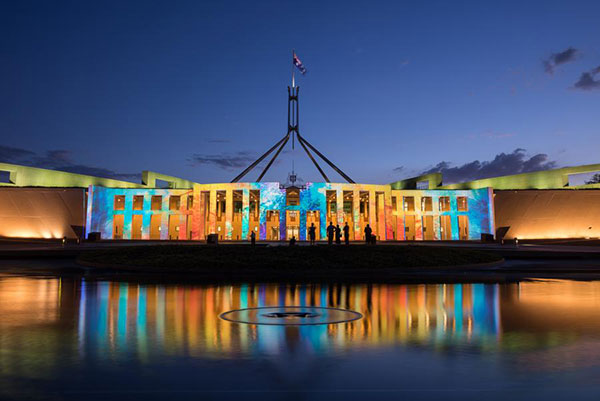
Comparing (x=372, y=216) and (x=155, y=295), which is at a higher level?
(x=372, y=216)

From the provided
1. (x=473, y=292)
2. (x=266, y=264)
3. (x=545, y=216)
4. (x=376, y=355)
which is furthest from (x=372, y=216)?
(x=376, y=355)

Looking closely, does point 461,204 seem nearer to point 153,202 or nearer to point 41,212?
point 153,202

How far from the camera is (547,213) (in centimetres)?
5003

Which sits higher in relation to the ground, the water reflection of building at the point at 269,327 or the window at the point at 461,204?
the window at the point at 461,204

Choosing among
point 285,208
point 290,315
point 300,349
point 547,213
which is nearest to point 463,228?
point 547,213

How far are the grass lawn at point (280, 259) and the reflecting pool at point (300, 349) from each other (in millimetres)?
6998

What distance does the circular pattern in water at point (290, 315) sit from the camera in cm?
778

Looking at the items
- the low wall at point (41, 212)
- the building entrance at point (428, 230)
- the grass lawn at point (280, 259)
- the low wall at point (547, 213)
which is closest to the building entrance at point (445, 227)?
the building entrance at point (428, 230)

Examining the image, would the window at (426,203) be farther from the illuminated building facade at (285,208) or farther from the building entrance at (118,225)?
the building entrance at (118,225)

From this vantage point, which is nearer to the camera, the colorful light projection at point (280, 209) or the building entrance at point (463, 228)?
the colorful light projection at point (280, 209)

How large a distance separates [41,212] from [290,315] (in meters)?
45.6

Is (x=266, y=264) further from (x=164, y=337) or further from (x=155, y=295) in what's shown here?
(x=164, y=337)

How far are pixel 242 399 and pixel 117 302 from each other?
21.4ft

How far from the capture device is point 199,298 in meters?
10.5
